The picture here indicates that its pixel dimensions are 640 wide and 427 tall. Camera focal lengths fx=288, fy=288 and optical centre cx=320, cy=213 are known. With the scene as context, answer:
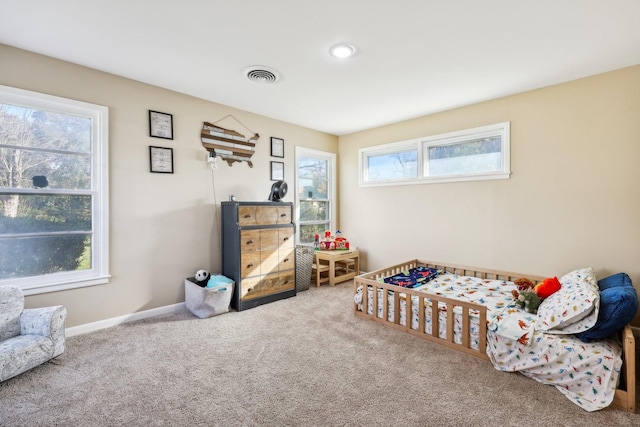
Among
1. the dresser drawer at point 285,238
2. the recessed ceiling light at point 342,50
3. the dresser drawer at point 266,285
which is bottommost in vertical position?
the dresser drawer at point 266,285

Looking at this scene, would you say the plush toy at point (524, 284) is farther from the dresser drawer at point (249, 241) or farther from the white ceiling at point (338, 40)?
the dresser drawer at point (249, 241)

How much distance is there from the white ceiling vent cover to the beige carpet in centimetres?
244

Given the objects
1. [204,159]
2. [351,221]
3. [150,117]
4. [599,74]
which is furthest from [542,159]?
[150,117]

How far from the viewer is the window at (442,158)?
3406 mm

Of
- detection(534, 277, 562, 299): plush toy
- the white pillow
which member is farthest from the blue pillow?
detection(534, 277, 562, 299): plush toy

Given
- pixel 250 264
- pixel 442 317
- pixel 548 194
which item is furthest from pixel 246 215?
pixel 548 194

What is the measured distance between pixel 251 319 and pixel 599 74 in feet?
13.6

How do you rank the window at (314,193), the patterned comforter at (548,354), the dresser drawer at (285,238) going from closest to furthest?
the patterned comforter at (548,354), the dresser drawer at (285,238), the window at (314,193)

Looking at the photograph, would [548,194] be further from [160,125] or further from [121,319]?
[121,319]

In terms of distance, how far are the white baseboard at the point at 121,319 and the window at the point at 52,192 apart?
39cm

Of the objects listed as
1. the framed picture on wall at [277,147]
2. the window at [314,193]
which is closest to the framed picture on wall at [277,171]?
the framed picture on wall at [277,147]

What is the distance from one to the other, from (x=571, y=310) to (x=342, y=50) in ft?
8.25

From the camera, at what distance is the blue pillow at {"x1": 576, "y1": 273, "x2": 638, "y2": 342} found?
5.89ft

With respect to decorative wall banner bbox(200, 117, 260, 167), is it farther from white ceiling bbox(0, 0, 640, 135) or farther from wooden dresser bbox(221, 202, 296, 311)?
wooden dresser bbox(221, 202, 296, 311)
